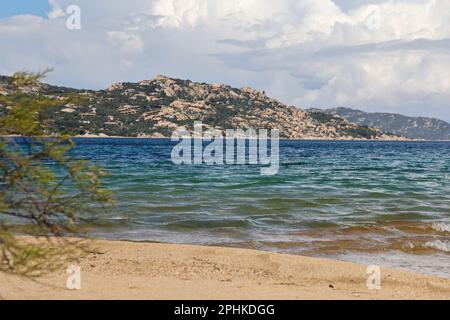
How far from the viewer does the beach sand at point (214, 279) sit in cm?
859

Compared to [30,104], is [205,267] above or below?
below

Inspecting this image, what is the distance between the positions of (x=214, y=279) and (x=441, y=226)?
10808 mm

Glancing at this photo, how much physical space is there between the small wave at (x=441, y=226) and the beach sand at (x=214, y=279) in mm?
7035

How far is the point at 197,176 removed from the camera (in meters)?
35.7

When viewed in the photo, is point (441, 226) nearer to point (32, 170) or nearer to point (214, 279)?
point (214, 279)

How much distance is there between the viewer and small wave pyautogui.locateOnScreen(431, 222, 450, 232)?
17.5 meters

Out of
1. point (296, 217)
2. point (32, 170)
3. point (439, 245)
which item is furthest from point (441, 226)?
point (32, 170)

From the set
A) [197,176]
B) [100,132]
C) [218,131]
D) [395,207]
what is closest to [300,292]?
[395,207]

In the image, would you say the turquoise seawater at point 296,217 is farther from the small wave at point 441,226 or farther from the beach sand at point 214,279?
the beach sand at point 214,279

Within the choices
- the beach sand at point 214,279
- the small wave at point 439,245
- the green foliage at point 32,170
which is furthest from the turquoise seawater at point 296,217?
the green foliage at point 32,170
